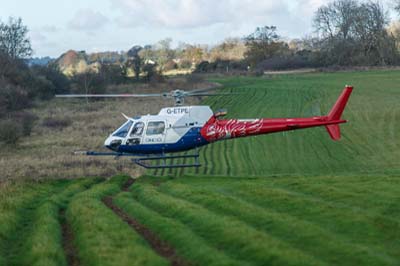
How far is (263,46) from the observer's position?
4547 inches

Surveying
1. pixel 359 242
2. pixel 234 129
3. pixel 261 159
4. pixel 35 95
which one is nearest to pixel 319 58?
pixel 35 95

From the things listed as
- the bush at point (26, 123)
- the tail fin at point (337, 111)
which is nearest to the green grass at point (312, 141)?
the tail fin at point (337, 111)

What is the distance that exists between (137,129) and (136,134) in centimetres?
18

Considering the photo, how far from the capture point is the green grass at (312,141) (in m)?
28.4

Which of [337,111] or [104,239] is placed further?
[337,111]

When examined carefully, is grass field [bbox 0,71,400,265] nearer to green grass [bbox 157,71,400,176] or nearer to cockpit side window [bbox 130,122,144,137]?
green grass [bbox 157,71,400,176]

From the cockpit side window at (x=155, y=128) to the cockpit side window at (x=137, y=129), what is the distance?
0.74 feet

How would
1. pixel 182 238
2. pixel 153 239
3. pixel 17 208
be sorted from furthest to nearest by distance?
pixel 17 208 → pixel 153 239 → pixel 182 238

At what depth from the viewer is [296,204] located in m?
15.0

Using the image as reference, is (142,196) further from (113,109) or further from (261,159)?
(113,109)

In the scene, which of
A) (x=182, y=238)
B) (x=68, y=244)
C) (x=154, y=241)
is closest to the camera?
(x=182, y=238)

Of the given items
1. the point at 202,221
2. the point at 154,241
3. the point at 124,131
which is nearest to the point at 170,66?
the point at 124,131

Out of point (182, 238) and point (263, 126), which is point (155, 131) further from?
point (182, 238)

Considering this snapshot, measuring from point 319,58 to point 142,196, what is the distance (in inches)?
3082
